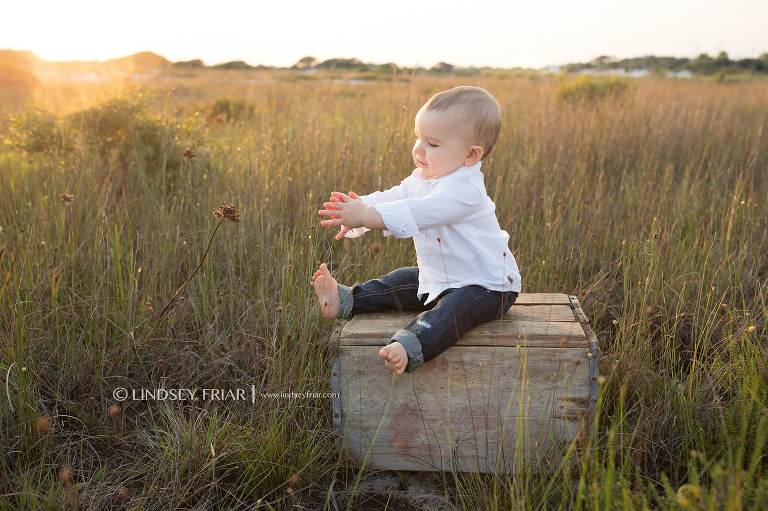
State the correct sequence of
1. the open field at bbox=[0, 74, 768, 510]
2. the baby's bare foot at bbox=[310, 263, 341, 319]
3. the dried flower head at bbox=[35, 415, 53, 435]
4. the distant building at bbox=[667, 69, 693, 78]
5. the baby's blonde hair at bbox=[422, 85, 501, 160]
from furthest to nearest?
the distant building at bbox=[667, 69, 693, 78]
the baby's bare foot at bbox=[310, 263, 341, 319]
the baby's blonde hair at bbox=[422, 85, 501, 160]
the open field at bbox=[0, 74, 768, 510]
the dried flower head at bbox=[35, 415, 53, 435]

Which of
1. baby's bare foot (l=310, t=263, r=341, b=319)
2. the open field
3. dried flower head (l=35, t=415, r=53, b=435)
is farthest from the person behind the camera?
baby's bare foot (l=310, t=263, r=341, b=319)

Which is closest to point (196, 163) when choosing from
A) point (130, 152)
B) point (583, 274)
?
point (130, 152)

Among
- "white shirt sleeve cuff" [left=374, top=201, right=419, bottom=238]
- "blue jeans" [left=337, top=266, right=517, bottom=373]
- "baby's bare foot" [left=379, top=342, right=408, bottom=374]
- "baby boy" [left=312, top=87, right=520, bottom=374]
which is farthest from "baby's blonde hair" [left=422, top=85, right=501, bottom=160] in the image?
"baby's bare foot" [left=379, top=342, right=408, bottom=374]

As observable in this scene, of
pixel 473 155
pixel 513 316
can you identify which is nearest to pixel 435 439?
pixel 513 316

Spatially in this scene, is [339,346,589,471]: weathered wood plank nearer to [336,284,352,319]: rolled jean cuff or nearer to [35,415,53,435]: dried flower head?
[336,284,352,319]: rolled jean cuff

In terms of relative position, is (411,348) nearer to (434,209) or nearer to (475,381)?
(475,381)

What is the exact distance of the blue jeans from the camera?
5.56 feet

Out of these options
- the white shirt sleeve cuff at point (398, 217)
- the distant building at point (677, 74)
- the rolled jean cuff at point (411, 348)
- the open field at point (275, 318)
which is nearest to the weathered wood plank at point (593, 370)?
the open field at point (275, 318)

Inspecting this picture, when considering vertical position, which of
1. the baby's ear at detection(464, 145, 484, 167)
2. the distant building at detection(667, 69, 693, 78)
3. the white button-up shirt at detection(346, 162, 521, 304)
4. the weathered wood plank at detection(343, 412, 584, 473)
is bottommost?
the weathered wood plank at detection(343, 412, 584, 473)

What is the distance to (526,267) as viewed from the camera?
2.87 m

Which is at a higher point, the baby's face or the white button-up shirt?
the baby's face

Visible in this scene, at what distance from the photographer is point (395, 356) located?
1.62m

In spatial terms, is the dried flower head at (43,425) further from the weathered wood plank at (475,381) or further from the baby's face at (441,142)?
the baby's face at (441,142)

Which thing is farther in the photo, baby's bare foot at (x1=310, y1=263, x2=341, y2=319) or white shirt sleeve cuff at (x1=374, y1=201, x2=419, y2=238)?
baby's bare foot at (x1=310, y1=263, x2=341, y2=319)
